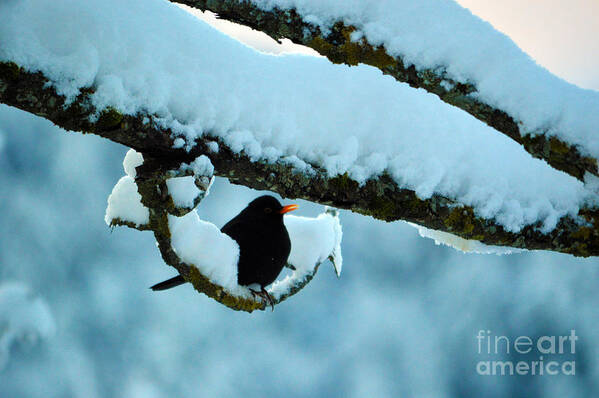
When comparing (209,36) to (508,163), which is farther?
(508,163)

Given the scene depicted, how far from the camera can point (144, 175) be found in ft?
5.71

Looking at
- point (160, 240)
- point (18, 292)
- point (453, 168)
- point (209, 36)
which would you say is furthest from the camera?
point (18, 292)

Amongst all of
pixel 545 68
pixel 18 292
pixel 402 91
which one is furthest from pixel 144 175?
pixel 18 292

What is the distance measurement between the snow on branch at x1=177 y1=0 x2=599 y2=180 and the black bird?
213cm

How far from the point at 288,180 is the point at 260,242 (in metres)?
2.06

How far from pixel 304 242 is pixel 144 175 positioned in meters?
2.08

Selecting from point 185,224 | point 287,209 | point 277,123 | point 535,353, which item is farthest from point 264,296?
point 535,353

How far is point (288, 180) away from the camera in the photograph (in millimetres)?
1907

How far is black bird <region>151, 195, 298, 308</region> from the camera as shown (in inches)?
141

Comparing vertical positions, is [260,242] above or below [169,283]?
above

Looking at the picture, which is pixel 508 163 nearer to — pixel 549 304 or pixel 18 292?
pixel 549 304

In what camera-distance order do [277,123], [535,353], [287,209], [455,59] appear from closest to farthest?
[455,59] → [277,123] → [287,209] → [535,353]

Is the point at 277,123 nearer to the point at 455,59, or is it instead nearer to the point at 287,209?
the point at 455,59

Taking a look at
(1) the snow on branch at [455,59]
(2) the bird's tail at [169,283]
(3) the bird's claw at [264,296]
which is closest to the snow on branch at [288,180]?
(1) the snow on branch at [455,59]
